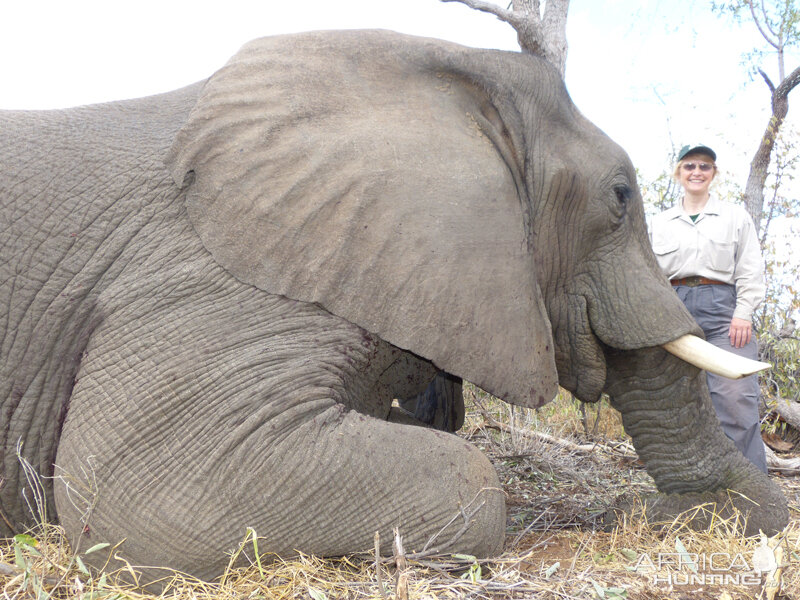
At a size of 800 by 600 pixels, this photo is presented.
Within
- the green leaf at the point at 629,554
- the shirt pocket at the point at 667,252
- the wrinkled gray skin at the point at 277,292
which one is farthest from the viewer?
the shirt pocket at the point at 667,252

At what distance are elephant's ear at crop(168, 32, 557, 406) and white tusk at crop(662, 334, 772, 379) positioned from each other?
0.69 meters

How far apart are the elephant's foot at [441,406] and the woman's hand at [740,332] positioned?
1706 mm

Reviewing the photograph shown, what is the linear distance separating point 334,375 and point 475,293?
55 centimetres

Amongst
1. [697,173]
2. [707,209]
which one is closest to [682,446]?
[707,209]

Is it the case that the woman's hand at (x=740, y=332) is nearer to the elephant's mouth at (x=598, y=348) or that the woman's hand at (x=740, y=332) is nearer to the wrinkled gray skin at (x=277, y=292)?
the elephant's mouth at (x=598, y=348)

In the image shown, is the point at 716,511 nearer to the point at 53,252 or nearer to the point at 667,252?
the point at 667,252

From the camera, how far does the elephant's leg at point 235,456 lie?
7.58 feet

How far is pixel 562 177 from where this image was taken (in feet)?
10.2

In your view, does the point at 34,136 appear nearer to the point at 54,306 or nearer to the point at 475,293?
the point at 54,306

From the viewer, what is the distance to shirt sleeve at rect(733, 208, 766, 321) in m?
4.43

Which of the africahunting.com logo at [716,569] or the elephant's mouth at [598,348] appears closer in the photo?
the africahunting.com logo at [716,569]

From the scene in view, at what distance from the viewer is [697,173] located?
4773mm

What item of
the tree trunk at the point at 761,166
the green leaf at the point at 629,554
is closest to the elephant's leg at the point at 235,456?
the green leaf at the point at 629,554

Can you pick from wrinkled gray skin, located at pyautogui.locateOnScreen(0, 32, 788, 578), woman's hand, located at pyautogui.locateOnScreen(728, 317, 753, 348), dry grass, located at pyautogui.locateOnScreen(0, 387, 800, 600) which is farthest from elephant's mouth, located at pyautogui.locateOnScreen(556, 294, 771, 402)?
woman's hand, located at pyautogui.locateOnScreen(728, 317, 753, 348)
